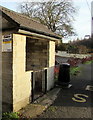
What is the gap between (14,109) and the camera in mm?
3748

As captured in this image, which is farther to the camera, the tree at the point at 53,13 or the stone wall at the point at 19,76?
the tree at the point at 53,13

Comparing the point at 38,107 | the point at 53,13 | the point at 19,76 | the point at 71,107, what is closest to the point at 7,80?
the point at 19,76

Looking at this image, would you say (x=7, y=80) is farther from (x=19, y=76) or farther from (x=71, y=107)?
(x=71, y=107)

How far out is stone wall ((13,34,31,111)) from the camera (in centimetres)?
375

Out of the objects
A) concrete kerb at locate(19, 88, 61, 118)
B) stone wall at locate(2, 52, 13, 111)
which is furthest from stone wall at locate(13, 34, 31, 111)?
concrete kerb at locate(19, 88, 61, 118)

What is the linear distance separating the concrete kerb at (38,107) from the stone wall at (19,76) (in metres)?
0.26

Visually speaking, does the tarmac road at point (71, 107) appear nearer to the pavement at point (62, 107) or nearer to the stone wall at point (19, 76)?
the pavement at point (62, 107)

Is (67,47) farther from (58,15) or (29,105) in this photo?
(29,105)

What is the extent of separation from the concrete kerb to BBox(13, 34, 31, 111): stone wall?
0.85ft

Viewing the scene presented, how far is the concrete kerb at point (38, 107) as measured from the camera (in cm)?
372

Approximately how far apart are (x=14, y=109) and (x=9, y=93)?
573 mm

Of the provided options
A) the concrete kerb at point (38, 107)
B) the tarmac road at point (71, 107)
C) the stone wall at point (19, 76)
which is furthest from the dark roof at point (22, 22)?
the tarmac road at point (71, 107)

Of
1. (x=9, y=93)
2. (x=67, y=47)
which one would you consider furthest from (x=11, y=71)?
(x=67, y=47)

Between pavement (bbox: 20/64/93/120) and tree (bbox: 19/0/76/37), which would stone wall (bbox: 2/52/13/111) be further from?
tree (bbox: 19/0/76/37)
